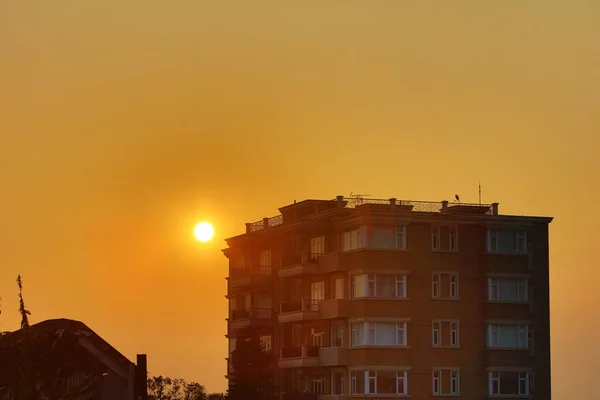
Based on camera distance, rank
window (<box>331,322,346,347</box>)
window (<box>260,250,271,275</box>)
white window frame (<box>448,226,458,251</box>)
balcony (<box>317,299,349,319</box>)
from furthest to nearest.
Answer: window (<box>260,250,271,275</box>) < white window frame (<box>448,226,458,251</box>) < window (<box>331,322,346,347</box>) < balcony (<box>317,299,349,319</box>)

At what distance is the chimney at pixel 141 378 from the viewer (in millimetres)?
26531

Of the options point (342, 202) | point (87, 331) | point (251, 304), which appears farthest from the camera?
point (251, 304)

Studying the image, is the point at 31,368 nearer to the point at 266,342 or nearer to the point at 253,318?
the point at 266,342

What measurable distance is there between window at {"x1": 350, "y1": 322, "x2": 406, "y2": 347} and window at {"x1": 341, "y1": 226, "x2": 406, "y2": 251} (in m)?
5.58

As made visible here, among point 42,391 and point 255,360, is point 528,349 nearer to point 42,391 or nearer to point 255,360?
point 255,360

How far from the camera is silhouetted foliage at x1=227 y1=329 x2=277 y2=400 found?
98500 millimetres

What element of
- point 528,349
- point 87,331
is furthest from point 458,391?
point 87,331

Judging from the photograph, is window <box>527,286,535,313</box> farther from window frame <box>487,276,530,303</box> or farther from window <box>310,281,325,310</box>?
window <box>310,281,325,310</box>

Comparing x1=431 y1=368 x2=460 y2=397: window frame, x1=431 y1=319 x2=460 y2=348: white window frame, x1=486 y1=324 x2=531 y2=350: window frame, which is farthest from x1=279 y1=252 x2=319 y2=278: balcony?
x1=486 y1=324 x2=531 y2=350: window frame

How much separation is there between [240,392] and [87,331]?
74.2m

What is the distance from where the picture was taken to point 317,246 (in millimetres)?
99125

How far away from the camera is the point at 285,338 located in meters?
102

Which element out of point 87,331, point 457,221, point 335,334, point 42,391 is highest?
point 457,221

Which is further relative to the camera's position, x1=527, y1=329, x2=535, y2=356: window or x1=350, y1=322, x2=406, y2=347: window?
x1=527, y1=329, x2=535, y2=356: window
